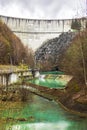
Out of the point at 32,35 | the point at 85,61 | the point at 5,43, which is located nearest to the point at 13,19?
the point at 32,35

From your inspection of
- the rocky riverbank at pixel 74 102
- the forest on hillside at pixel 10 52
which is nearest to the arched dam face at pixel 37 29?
the forest on hillside at pixel 10 52

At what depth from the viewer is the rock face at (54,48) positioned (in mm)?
69919

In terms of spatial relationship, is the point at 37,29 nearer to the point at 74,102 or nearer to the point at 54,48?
the point at 54,48

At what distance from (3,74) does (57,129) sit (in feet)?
53.9

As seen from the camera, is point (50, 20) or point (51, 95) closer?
point (51, 95)

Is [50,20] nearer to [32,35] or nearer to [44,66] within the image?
[32,35]

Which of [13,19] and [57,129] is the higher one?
[13,19]

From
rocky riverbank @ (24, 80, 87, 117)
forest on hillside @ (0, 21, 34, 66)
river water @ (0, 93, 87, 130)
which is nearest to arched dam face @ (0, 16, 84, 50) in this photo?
forest on hillside @ (0, 21, 34, 66)

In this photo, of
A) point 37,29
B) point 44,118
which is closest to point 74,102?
point 44,118

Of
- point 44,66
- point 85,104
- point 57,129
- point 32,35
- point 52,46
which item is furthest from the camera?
point 32,35

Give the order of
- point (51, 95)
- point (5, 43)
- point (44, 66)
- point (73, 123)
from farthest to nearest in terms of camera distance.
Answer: point (44, 66) < point (5, 43) < point (51, 95) < point (73, 123)

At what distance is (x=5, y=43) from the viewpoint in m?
54.1

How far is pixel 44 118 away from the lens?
60.6 ft

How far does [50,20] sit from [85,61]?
5604 centimetres
